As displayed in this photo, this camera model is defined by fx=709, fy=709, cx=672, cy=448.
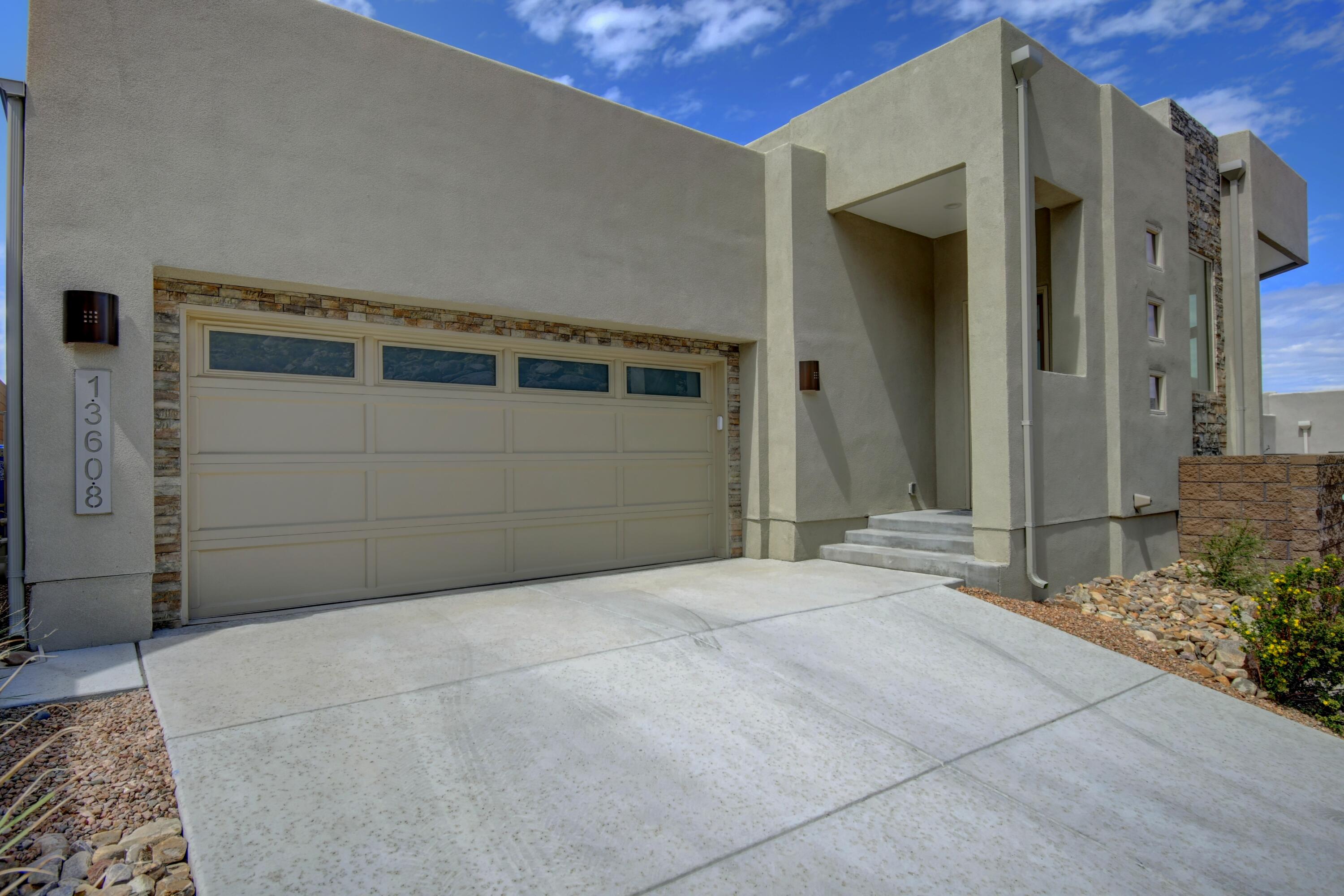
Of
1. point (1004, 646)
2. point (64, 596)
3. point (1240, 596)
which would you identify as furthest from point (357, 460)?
point (1240, 596)

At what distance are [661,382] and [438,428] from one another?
7.94 feet

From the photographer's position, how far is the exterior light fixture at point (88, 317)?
4277 mm

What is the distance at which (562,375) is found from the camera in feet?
22.4

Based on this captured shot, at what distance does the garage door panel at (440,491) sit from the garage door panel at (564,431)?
1.27 ft

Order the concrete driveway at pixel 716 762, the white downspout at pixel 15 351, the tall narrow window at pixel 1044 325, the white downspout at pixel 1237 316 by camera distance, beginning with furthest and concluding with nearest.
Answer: the white downspout at pixel 1237 316 → the tall narrow window at pixel 1044 325 → the white downspout at pixel 15 351 → the concrete driveway at pixel 716 762

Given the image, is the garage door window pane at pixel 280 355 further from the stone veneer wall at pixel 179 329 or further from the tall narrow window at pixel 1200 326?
the tall narrow window at pixel 1200 326

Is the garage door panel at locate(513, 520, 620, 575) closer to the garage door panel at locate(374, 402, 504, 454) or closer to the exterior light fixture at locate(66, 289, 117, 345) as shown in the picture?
the garage door panel at locate(374, 402, 504, 454)

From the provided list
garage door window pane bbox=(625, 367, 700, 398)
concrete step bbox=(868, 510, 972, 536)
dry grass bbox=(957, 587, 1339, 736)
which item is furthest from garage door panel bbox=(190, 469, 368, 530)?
concrete step bbox=(868, 510, 972, 536)

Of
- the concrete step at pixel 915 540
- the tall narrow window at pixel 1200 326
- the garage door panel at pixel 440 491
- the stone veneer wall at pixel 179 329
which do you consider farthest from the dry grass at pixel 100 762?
the tall narrow window at pixel 1200 326

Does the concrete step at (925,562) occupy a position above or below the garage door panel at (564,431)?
below

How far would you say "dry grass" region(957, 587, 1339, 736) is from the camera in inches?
184

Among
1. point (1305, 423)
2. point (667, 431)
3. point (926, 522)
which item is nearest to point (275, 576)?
point (667, 431)

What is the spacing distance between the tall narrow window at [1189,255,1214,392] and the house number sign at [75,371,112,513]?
11600 mm

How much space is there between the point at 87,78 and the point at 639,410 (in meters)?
4.79
